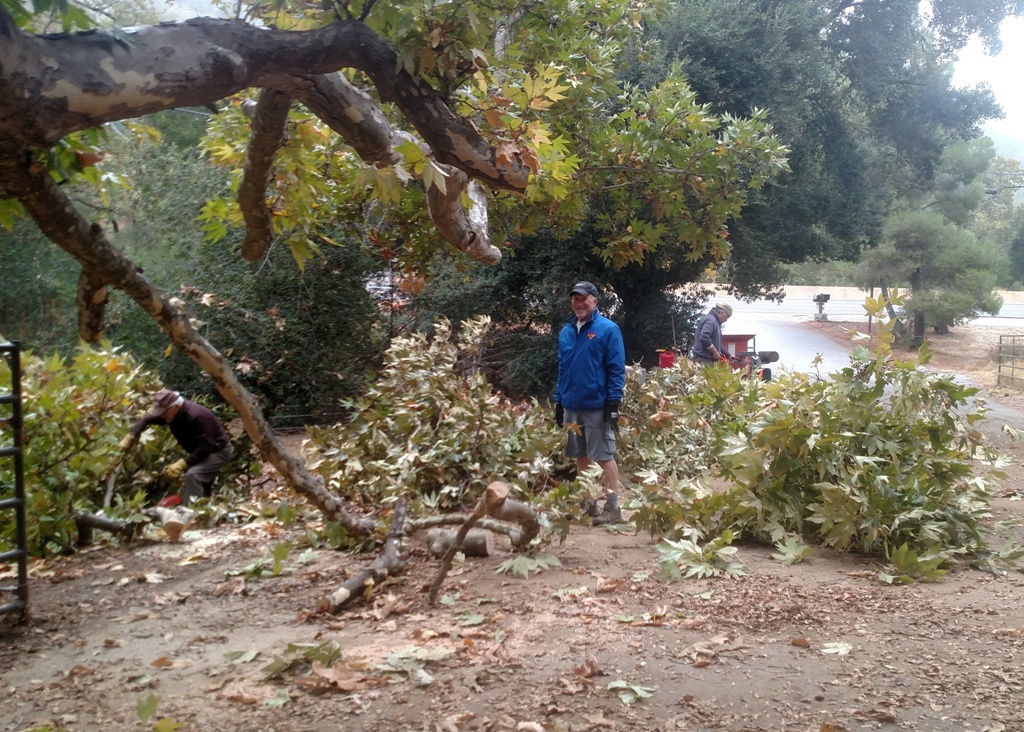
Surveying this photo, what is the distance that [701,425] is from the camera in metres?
8.19

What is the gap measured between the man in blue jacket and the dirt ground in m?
1.06

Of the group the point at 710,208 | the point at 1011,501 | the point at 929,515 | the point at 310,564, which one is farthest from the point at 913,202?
the point at 310,564

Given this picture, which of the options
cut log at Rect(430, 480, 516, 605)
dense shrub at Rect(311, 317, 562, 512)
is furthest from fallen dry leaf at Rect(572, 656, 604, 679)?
dense shrub at Rect(311, 317, 562, 512)

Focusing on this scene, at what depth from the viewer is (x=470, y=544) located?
5.70 m

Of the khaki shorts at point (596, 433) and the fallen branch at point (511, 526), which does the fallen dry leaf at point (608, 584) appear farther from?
the khaki shorts at point (596, 433)

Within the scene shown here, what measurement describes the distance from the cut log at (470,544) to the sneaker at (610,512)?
3.87 ft

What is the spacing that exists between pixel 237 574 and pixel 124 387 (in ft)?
8.47

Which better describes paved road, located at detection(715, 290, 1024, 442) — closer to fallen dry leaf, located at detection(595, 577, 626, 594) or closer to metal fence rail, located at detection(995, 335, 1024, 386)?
metal fence rail, located at detection(995, 335, 1024, 386)

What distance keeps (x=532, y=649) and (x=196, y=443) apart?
4.90 metres

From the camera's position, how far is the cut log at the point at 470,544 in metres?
5.69

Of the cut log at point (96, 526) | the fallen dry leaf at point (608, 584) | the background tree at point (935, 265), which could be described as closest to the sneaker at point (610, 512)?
the fallen dry leaf at point (608, 584)

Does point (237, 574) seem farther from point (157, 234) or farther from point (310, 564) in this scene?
point (157, 234)

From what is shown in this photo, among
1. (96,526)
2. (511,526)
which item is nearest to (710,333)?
(511,526)

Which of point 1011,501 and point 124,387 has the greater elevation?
point 124,387
